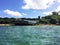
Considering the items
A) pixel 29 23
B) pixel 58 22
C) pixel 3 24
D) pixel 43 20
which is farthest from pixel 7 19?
pixel 58 22

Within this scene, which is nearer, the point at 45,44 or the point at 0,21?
the point at 45,44

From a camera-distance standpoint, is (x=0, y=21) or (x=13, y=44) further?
(x=0, y=21)

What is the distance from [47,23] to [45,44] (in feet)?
478

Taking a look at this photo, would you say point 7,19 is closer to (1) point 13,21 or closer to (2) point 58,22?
(1) point 13,21

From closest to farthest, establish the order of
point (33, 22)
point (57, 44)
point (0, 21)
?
point (57, 44)
point (0, 21)
point (33, 22)

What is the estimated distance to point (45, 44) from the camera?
1110 inches

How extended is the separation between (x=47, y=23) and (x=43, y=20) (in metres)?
4.96

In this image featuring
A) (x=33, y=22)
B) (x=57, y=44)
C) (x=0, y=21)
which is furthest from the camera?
(x=33, y=22)

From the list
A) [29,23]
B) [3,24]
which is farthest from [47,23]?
[3,24]

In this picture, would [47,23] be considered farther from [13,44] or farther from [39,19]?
[13,44]

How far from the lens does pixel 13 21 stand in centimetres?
16612

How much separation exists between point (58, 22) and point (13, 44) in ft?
497

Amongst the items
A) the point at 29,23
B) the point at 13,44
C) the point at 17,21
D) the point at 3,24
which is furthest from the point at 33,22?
the point at 13,44

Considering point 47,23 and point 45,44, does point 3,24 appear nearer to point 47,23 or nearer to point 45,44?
point 47,23
